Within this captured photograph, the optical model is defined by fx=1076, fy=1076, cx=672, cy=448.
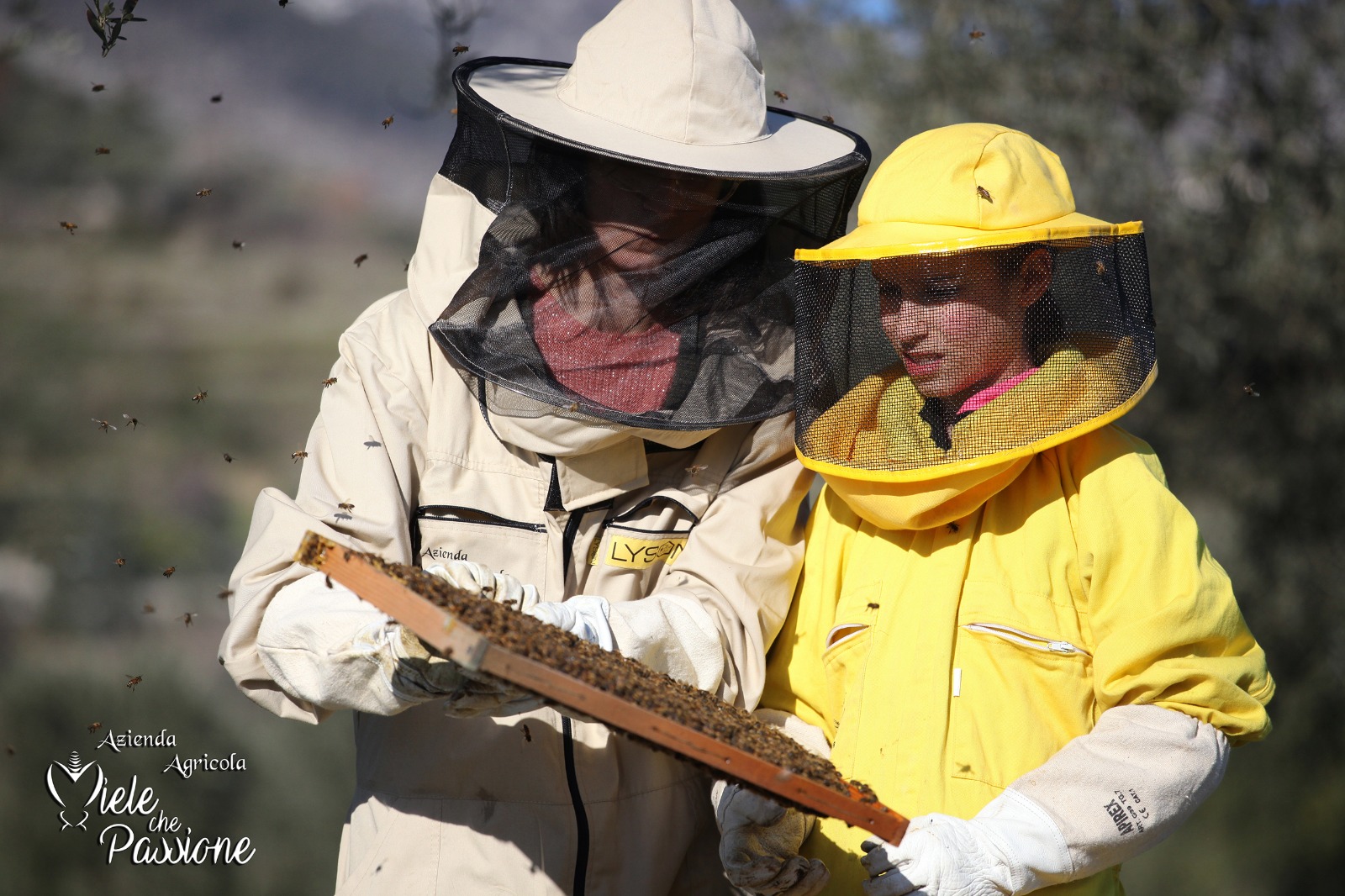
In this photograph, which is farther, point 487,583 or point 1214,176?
point 1214,176

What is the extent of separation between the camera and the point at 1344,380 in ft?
19.5

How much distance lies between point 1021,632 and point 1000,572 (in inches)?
5.2

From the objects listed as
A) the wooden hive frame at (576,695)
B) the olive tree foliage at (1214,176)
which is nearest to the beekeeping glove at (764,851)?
the wooden hive frame at (576,695)

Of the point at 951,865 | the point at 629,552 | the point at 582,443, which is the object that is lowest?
the point at 951,865

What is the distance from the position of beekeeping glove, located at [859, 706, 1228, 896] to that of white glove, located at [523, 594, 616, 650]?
0.59m

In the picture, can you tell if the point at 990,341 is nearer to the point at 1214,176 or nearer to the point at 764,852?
the point at 764,852

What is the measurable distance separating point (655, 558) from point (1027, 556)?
758mm

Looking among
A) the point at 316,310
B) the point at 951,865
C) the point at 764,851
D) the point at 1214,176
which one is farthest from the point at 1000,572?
the point at 316,310

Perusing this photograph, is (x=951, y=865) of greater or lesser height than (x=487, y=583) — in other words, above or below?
below

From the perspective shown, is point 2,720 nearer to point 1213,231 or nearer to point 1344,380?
point 1213,231

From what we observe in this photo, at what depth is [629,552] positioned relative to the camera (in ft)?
7.47

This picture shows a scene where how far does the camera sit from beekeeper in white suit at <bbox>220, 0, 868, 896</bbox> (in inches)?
83.8

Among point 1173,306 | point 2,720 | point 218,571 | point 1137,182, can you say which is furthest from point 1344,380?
point 2,720

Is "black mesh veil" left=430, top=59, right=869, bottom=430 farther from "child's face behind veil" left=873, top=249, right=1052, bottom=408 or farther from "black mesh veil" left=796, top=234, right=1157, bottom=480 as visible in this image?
"child's face behind veil" left=873, top=249, right=1052, bottom=408
